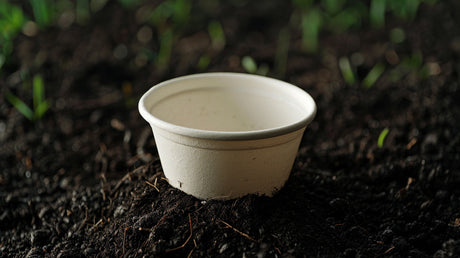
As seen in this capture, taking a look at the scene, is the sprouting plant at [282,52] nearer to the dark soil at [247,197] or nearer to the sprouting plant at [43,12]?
the dark soil at [247,197]

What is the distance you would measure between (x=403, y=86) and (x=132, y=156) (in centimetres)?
158

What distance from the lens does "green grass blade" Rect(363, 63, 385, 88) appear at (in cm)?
268

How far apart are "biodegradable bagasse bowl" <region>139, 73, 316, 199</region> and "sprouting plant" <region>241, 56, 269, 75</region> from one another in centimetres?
75

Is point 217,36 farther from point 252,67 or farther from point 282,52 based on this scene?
point 252,67

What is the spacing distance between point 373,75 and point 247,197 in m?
1.56

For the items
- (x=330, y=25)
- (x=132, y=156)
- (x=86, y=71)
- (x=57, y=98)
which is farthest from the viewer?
(x=330, y=25)

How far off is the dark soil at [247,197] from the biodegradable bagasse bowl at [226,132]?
74 millimetres

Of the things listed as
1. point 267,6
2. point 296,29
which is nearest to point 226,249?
point 296,29

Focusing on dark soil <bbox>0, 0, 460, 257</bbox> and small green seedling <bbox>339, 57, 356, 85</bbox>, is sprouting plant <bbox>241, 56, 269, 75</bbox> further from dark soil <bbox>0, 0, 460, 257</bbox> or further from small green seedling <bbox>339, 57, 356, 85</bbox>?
small green seedling <bbox>339, 57, 356, 85</bbox>

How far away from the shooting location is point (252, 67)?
8.54 feet

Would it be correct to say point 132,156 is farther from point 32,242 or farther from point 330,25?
point 330,25

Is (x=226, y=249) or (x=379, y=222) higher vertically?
(x=226, y=249)

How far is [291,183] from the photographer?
68.0 inches

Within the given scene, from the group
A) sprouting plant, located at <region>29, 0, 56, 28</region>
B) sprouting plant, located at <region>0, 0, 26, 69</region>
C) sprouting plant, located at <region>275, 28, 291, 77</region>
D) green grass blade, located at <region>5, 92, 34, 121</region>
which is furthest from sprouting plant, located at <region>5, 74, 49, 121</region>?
sprouting plant, located at <region>275, 28, 291, 77</region>
